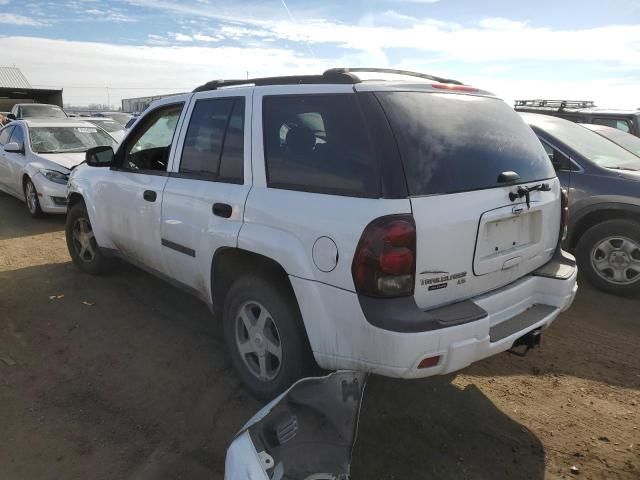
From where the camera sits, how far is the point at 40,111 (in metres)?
18.0

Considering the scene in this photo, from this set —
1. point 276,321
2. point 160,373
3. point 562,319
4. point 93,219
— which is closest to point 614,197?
point 562,319

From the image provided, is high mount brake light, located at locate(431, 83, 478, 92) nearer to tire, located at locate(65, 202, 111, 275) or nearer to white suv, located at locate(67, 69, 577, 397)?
white suv, located at locate(67, 69, 577, 397)

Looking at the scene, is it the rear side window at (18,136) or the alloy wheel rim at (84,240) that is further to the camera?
the rear side window at (18,136)

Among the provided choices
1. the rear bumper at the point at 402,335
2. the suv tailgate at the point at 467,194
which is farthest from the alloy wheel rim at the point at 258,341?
the suv tailgate at the point at 467,194

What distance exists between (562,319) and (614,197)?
4.66 ft

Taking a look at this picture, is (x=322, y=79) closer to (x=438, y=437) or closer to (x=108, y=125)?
(x=438, y=437)

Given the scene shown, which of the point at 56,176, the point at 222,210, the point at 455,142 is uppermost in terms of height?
the point at 455,142

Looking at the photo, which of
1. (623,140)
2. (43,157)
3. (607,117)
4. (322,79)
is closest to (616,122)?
(607,117)

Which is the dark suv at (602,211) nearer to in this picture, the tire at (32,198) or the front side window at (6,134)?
the tire at (32,198)

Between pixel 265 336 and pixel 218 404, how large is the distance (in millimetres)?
562

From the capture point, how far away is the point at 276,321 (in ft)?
8.86

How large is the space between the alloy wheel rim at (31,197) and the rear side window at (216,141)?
5581 mm

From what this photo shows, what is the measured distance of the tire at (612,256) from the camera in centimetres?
471

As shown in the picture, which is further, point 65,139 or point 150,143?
point 65,139
